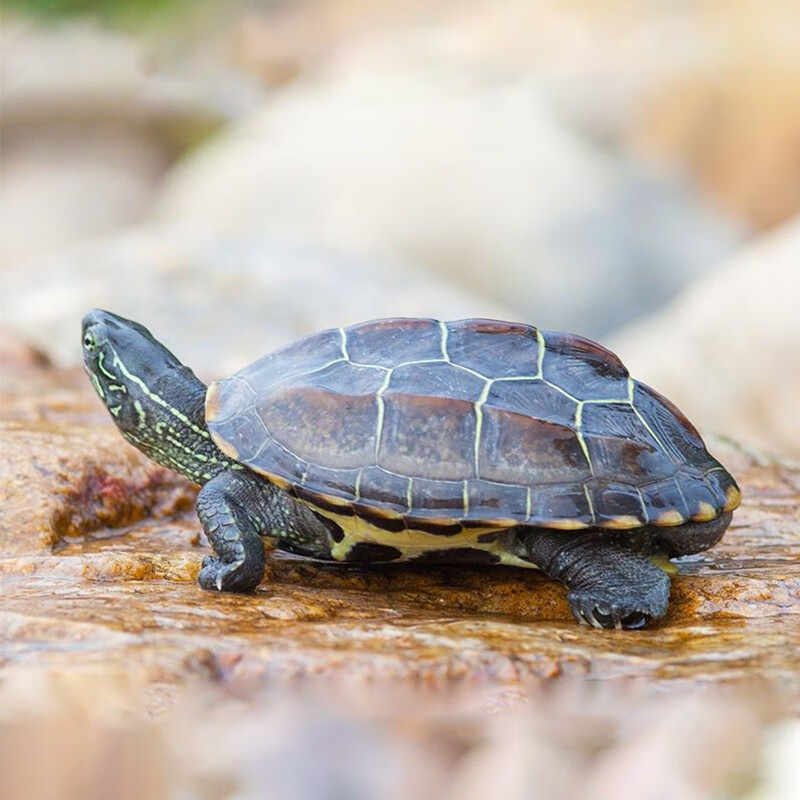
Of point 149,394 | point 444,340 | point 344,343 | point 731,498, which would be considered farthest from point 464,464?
point 149,394

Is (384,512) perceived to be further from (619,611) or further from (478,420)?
(619,611)

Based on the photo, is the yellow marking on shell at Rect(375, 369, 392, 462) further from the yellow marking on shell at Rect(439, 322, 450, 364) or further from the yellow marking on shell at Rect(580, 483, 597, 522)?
the yellow marking on shell at Rect(580, 483, 597, 522)

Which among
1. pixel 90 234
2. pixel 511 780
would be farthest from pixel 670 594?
pixel 90 234

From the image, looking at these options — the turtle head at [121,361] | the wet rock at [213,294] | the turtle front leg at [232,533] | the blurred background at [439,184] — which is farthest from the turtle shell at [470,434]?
the blurred background at [439,184]

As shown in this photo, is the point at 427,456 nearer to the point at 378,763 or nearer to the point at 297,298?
the point at 378,763

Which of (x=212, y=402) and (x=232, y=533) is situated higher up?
(x=212, y=402)

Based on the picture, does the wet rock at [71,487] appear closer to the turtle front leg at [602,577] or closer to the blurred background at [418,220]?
the blurred background at [418,220]
